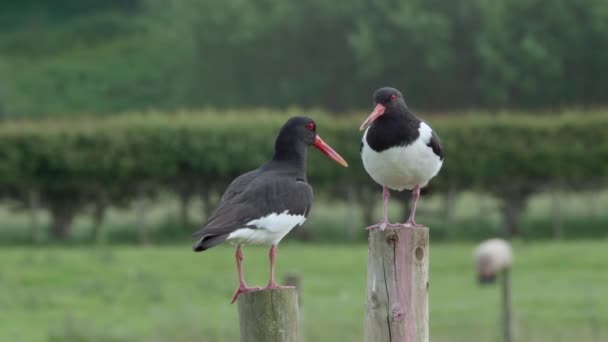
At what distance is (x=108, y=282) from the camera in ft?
87.8

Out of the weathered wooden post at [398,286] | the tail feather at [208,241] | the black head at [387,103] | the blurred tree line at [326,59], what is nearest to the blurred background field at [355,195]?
the blurred tree line at [326,59]

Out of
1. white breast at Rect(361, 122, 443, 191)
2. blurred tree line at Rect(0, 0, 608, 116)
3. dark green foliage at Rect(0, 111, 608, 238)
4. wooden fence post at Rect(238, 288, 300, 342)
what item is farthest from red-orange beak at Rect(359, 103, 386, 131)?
blurred tree line at Rect(0, 0, 608, 116)

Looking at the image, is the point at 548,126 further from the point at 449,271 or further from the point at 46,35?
the point at 46,35

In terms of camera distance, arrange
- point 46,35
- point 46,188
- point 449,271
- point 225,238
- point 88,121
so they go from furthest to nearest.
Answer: point 46,35
point 88,121
point 46,188
point 449,271
point 225,238

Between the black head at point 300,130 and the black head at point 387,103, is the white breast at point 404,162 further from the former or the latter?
the black head at point 300,130

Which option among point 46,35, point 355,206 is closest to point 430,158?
point 355,206

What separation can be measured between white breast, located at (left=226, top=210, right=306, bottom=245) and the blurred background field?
1261cm

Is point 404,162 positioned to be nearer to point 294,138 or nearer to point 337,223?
point 294,138

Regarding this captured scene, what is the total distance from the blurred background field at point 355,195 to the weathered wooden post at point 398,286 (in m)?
13.0

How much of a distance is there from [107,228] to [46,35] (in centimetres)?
5795

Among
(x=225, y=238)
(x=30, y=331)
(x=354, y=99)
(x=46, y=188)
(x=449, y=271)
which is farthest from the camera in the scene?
(x=354, y=99)

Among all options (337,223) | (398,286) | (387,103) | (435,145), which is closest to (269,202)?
(398,286)

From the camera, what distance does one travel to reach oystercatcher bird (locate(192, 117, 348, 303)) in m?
7.18

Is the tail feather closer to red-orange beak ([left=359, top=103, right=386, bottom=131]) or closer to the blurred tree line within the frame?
red-orange beak ([left=359, top=103, right=386, bottom=131])
